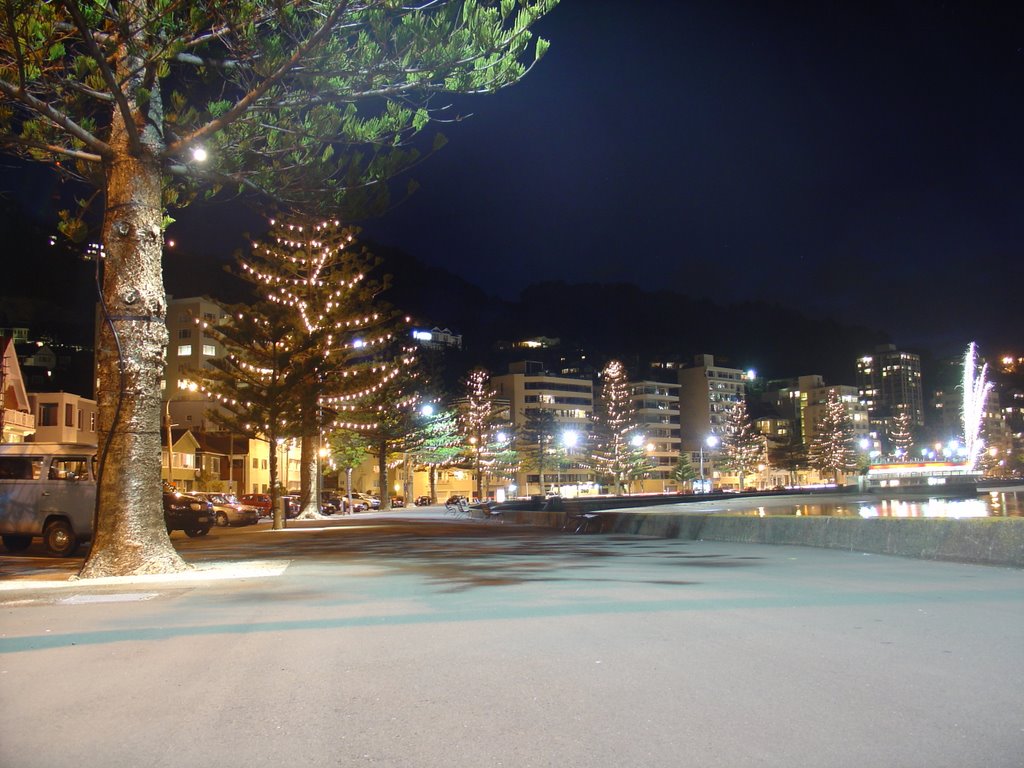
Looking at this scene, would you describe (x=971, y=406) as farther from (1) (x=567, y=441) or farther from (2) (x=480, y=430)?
(2) (x=480, y=430)

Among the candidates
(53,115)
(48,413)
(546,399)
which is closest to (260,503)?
(48,413)

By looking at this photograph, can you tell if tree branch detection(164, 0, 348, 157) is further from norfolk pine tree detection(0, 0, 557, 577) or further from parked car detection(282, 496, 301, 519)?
parked car detection(282, 496, 301, 519)

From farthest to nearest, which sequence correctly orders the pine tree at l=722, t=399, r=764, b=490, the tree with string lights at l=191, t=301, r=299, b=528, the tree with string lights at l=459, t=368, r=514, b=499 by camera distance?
the pine tree at l=722, t=399, r=764, b=490
the tree with string lights at l=459, t=368, r=514, b=499
the tree with string lights at l=191, t=301, r=299, b=528

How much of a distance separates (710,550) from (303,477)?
27145 millimetres

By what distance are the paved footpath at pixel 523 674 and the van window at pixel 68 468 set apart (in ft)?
25.9

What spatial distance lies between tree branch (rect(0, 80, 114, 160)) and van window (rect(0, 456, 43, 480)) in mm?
7185

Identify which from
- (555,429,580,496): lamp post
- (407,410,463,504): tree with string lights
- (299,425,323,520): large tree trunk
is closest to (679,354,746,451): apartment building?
(555,429,580,496): lamp post

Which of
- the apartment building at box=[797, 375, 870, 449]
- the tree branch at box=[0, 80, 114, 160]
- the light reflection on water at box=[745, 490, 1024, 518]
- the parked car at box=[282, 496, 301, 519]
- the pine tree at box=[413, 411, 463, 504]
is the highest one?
the apartment building at box=[797, 375, 870, 449]

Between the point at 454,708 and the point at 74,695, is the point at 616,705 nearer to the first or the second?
the point at 454,708

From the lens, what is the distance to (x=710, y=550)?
16.5 meters

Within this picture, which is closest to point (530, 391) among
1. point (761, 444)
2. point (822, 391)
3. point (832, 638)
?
point (761, 444)

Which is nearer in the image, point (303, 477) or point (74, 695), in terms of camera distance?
point (74, 695)

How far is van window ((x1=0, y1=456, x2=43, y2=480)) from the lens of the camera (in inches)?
701

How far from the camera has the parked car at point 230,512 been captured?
3950cm
